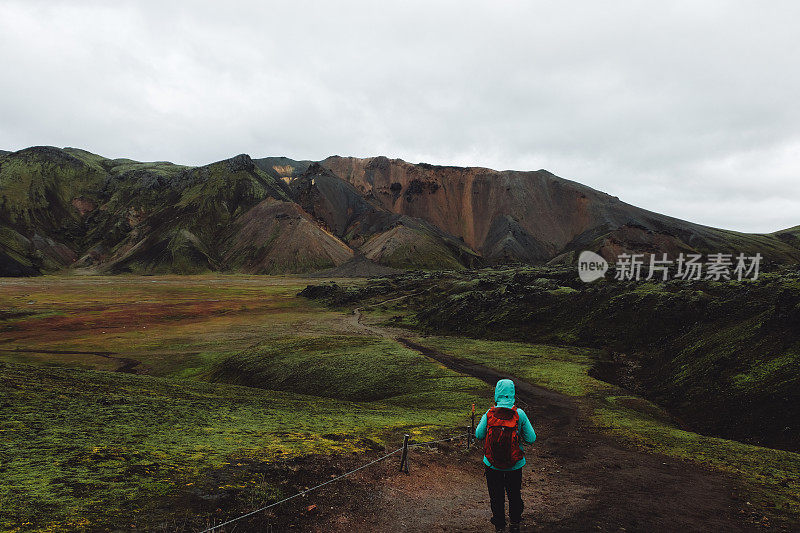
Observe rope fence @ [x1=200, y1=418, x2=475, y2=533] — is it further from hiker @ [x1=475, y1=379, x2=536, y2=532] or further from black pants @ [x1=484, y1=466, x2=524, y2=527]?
hiker @ [x1=475, y1=379, x2=536, y2=532]

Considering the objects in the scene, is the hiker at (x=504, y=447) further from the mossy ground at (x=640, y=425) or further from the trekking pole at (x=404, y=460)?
the mossy ground at (x=640, y=425)

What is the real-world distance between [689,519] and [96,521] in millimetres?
16084

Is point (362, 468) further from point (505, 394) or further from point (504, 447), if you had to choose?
point (505, 394)

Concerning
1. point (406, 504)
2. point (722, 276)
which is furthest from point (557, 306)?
point (406, 504)

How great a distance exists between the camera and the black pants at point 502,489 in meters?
10.0

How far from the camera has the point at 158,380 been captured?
33188 millimetres

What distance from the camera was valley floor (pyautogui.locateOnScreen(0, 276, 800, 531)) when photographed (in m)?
11.6

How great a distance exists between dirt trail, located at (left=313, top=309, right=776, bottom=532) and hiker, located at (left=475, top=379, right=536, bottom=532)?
5.25ft

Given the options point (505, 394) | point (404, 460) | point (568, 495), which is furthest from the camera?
point (404, 460)

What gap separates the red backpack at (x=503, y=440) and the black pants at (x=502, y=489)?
40 cm

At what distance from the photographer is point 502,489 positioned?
1022 cm

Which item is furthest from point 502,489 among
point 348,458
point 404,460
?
point 348,458

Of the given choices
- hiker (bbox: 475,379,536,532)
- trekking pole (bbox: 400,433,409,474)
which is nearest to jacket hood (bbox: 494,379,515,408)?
hiker (bbox: 475,379,536,532)

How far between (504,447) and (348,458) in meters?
9.12
